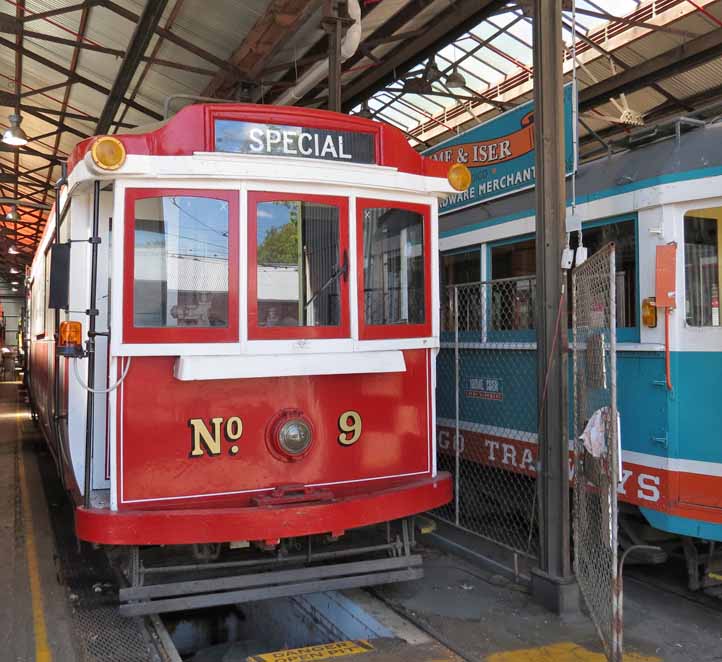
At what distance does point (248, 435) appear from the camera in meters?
4.27

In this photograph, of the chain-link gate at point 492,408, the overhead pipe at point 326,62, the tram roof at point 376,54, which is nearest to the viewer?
the chain-link gate at point 492,408

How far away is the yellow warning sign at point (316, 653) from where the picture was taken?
3938 mm

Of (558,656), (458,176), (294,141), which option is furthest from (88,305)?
(558,656)

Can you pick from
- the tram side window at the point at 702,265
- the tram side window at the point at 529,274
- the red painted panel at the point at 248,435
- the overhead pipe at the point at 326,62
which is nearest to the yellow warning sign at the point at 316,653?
the red painted panel at the point at 248,435

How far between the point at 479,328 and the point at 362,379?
2.30m

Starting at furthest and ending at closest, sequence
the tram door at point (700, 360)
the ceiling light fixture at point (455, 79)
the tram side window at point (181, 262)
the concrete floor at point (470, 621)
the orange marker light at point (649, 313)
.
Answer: the ceiling light fixture at point (455, 79) → the orange marker light at point (649, 313) → the tram door at point (700, 360) → the tram side window at point (181, 262) → the concrete floor at point (470, 621)

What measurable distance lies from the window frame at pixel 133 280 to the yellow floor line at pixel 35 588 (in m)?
1.90

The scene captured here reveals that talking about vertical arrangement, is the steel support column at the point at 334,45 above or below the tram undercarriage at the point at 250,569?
above

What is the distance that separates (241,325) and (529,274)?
9.14 ft

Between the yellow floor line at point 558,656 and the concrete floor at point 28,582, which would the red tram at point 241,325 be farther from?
the yellow floor line at point 558,656

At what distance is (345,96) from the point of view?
11695 millimetres

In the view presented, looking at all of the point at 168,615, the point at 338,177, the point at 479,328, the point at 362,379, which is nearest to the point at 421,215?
the point at 338,177

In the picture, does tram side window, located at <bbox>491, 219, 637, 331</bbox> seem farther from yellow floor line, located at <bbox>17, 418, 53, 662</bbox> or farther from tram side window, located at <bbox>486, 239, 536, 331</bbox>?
yellow floor line, located at <bbox>17, 418, 53, 662</bbox>

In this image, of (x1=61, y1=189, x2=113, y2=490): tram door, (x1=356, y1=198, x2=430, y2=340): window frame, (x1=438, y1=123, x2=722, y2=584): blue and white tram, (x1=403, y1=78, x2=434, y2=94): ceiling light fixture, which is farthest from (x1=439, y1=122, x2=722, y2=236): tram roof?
(x1=403, y1=78, x2=434, y2=94): ceiling light fixture
